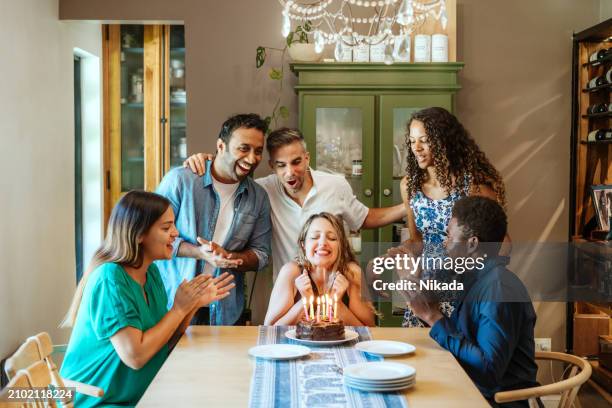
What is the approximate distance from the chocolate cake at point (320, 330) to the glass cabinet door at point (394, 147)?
140cm

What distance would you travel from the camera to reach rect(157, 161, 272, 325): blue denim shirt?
10.9 ft

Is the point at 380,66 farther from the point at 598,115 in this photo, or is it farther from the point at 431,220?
the point at 598,115

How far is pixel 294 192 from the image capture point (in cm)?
344

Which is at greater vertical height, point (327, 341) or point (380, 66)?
point (380, 66)

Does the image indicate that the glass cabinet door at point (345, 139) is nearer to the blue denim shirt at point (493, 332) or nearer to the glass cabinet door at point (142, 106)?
the blue denim shirt at point (493, 332)

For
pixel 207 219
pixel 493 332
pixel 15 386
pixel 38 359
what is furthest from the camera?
pixel 207 219

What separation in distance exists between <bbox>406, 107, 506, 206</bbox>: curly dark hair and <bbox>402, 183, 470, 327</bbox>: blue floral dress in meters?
0.05

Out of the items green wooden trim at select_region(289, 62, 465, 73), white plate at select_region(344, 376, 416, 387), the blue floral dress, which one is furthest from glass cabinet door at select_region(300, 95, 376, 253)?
white plate at select_region(344, 376, 416, 387)

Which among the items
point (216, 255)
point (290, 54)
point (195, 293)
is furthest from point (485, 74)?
point (195, 293)

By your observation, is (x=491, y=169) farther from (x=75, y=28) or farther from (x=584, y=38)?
(x=75, y=28)

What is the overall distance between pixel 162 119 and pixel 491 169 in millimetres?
3201

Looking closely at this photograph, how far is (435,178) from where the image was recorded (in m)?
3.19

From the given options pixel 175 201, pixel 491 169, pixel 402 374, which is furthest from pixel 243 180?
pixel 402 374

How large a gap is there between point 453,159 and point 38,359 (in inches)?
72.8
